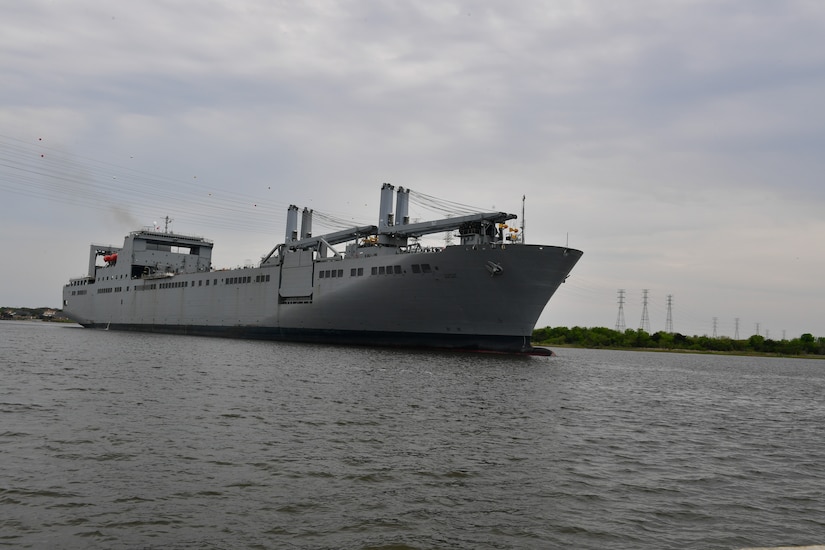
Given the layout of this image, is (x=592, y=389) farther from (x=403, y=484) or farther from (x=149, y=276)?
(x=149, y=276)

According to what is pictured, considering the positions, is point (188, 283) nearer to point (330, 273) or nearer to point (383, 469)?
point (330, 273)

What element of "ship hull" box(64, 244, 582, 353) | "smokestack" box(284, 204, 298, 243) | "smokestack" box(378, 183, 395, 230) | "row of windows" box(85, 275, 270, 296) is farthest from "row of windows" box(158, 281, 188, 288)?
"smokestack" box(378, 183, 395, 230)

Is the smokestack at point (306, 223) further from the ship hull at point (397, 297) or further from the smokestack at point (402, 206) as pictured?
the smokestack at point (402, 206)

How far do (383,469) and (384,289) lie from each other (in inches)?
1444

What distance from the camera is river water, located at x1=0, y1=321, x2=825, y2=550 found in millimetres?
8320

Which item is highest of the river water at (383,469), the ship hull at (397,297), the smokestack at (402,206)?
the smokestack at (402,206)

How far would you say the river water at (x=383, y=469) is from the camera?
27.3ft

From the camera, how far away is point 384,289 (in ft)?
158

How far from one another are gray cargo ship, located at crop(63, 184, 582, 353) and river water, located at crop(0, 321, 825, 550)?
20.3m

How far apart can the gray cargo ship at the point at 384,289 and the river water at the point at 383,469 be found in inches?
799

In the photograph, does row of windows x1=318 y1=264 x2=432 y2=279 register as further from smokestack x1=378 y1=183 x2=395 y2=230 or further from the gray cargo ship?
smokestack x1=378 y1=183 x2=395 y2=230

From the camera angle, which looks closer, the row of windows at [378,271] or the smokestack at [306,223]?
the row of windows at [378,271]

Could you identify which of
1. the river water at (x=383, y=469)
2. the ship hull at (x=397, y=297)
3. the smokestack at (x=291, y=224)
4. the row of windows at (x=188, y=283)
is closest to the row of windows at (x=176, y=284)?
the row of windows at (x=188, y=283)

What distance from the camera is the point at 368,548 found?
7.65 m
